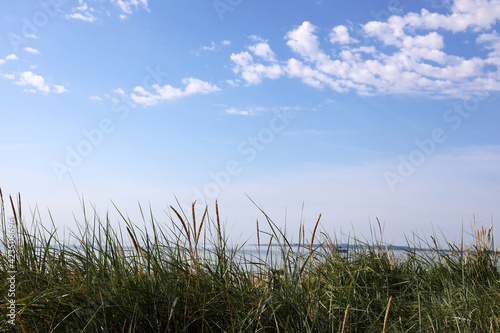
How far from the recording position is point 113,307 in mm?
2248

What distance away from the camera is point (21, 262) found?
266cm

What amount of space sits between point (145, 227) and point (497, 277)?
11.5 ft

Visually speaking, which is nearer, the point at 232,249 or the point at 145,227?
the point at 145,227

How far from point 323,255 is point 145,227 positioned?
74.5 inches

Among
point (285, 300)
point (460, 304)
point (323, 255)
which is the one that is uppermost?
point (323, 255)

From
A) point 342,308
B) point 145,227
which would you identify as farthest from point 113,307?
point 342,308

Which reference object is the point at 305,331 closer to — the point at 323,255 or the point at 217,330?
the point at 217,330

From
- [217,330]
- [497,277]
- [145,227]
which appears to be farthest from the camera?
[497,277]

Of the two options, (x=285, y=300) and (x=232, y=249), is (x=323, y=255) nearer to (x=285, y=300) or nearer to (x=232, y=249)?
(x=232, y=249)

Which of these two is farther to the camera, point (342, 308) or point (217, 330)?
point (342, 308)

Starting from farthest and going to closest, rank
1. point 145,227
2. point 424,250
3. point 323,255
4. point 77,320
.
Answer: point 424,250 < point 323,255 < point 145,227 < point 77,320

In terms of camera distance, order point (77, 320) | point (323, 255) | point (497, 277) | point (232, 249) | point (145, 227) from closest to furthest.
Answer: point (77, 320)
point (145, 227)
point (232, 249)
point (323, 255)
point (497, 277)

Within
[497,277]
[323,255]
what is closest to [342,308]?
[323,255]

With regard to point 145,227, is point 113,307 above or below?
below
